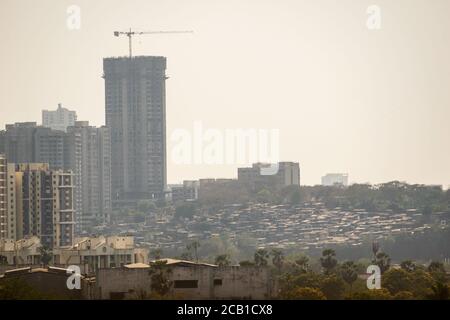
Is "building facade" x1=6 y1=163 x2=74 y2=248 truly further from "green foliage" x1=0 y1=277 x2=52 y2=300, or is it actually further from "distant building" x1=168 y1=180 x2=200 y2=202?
"green foliage" x1=0 y1=277 x2=52 y2=300

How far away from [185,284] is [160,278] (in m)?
1.47

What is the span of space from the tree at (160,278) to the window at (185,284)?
0.38 meters

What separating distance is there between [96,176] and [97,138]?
4.76 metres

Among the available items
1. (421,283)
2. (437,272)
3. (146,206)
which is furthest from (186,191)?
(421,283)

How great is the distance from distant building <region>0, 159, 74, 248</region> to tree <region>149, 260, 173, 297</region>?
6117 cm

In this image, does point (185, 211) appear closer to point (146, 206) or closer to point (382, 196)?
point (146, 206)

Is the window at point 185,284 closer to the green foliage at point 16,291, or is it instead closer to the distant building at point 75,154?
the green foliage at point 16,291

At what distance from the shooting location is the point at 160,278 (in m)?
58.1

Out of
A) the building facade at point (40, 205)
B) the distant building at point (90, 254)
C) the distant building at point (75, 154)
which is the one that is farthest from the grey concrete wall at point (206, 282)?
the distant building at point (75, 154)

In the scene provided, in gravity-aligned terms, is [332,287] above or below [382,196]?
below

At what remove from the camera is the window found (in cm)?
5872

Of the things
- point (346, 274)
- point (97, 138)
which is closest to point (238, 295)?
point (346, 274)
